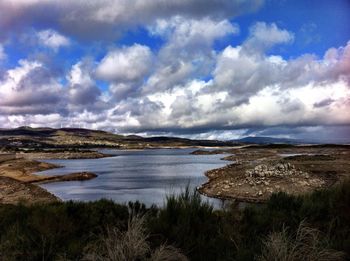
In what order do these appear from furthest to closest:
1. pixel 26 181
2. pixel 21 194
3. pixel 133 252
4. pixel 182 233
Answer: pixel 26 181 → pixel 21 194 → pixel 182 233 → pixel 133 252

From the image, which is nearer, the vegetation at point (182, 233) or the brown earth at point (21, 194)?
the vegetation at point (182, 233)

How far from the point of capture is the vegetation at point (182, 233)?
706 centimetres

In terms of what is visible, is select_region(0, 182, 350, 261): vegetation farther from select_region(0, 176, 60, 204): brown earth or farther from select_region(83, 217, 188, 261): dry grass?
select_region(0, 176, 60, 204): brown earth

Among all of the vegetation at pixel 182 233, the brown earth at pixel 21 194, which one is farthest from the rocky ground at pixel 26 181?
the vegetation at pixel 182 233

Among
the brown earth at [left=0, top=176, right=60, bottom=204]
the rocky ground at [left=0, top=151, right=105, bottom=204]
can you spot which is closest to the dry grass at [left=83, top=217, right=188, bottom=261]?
the rocky ground at [left=0, top=151, right=105, bottom=204]

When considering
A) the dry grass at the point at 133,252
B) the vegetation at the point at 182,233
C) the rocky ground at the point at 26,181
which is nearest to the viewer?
the dry grass at the point at 133,252

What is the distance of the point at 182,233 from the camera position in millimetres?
8305

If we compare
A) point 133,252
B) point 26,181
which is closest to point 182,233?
point 133,252

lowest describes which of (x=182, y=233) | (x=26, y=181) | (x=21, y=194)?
(x=26, y=181)

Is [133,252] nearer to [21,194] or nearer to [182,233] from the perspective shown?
[182,233]

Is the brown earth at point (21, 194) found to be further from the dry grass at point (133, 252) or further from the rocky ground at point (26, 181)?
the dry grass at point (133, 252)

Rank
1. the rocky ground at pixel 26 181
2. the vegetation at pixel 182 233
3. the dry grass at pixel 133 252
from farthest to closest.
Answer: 1. the rocky ground at pixel 26 181
2. the vegetation at pixel 182 233
3. the dry grass at pixel 133 252

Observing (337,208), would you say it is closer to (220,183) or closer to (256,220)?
(256,220)

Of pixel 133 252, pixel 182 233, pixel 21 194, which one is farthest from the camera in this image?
pixel 21 194
